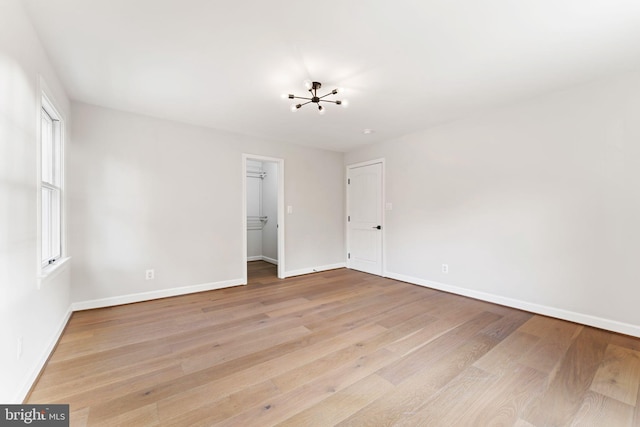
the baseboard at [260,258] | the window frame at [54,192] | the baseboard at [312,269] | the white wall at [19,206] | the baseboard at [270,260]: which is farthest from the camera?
the baseboard at [260,258]

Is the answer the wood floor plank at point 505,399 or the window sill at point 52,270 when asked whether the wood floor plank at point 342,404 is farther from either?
the window sill at point 52,270

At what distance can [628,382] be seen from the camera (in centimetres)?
184

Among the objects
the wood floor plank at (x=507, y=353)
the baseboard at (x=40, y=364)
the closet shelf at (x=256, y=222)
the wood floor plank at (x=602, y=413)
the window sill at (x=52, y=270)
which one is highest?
the closet shelf at (x=256, y=222)

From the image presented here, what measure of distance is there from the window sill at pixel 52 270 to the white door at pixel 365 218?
14.2 feet

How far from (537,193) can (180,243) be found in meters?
4.64

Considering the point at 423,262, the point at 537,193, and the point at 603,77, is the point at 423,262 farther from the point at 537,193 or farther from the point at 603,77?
the point at 603,77

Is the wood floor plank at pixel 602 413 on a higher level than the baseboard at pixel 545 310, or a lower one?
lower

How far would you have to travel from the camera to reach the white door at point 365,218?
16.2 ft

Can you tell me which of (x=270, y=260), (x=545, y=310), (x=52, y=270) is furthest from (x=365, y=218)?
(x=52, y=270)

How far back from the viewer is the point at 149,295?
3543mm

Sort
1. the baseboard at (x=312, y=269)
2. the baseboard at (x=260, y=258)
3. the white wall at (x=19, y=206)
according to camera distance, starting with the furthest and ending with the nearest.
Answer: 1. the baseboard at (x=260, y=258)
2. the baseboard at (x=312, y=269)
3. the white wall at (x=19, y=206)

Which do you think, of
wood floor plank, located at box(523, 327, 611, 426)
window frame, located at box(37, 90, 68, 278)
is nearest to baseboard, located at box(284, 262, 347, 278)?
window frame, located at box(37, 90, 68, 278)

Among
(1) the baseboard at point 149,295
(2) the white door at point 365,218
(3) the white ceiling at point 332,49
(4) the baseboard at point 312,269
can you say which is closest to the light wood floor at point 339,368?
(1) the baseboard at point 149,295

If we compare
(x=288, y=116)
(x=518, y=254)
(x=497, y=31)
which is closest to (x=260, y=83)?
(x=288, y=116)
